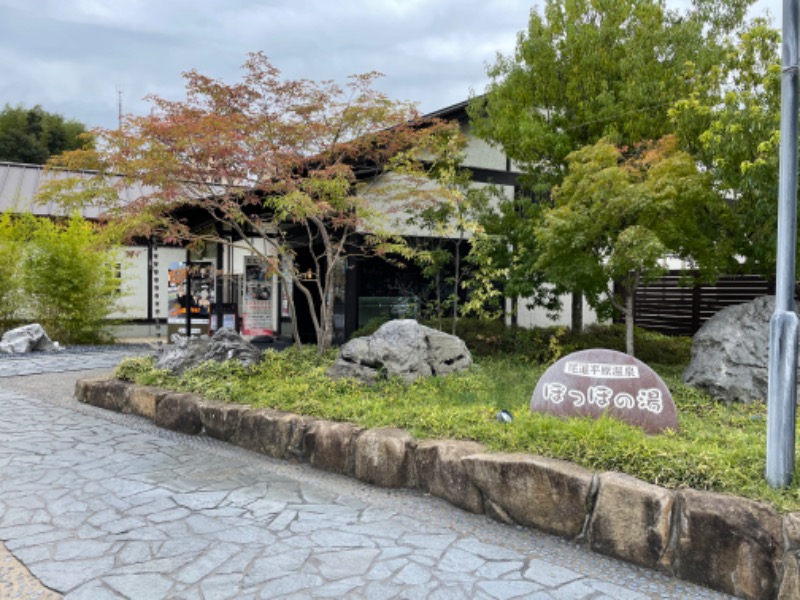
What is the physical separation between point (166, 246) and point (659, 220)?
47.2 feet

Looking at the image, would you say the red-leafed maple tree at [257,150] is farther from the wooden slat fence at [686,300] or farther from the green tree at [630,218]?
the wooden slat fence at [686,300]

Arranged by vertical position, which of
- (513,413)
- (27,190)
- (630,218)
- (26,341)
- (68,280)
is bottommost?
(26,341)

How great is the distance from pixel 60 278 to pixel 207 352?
709cm

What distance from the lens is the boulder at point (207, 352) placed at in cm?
818

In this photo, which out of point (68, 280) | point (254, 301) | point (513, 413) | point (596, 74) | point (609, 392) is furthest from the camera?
point (254, 301)

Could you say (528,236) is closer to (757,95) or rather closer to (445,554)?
(757,95)

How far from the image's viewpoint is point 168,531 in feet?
13.3

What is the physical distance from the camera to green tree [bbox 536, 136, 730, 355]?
684cm

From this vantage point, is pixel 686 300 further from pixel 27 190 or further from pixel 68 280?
pixel 27 190

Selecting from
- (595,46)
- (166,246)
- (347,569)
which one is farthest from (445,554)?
(166,246)

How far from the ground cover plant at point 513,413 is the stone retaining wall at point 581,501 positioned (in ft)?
0.56

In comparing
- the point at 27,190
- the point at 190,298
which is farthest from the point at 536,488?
the point at 27,190

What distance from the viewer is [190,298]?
1470cm

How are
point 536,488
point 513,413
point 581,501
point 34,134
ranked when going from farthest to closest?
point 34,134, point 513,413, point 536,488, point 581,501
